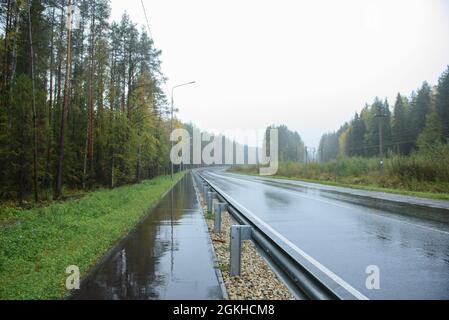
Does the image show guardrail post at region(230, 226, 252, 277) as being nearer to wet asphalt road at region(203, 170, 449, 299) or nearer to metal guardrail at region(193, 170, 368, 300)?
metal guardrail at region(193, 170, 368, 300)

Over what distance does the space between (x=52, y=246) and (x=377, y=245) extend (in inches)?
293

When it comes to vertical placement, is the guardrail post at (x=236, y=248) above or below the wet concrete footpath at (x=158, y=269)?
above

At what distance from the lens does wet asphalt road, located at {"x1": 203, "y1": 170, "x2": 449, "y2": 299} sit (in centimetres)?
566

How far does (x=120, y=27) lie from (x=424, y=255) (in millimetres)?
33472

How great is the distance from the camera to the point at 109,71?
3362 centimetres

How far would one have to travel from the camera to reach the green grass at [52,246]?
18.4 ft

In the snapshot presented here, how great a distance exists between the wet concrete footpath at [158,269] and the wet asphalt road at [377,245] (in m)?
2.26

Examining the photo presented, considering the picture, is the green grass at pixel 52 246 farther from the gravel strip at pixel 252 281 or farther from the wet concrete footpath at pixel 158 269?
the gravel strip at pixel 252 281

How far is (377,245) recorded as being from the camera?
8477mm

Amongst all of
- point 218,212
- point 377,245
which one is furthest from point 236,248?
point 218,212

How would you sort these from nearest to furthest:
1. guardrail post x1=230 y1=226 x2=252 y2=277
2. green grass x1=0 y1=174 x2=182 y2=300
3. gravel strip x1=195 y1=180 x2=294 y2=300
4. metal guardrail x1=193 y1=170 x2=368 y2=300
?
1. metal guardrail x1=193 y1=170 x2=368 y2=300
2. gravel strip x1=195 y1=180 x2=294 y2=300
3. green grass x1=0 y1=174 x2=182 y2=300
4. guardrail post x1=230 y1=226 x2=252 y2=277

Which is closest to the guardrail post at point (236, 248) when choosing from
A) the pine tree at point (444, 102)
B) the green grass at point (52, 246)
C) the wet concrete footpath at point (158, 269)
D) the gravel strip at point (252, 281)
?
the gravel strip at point (252, 281)

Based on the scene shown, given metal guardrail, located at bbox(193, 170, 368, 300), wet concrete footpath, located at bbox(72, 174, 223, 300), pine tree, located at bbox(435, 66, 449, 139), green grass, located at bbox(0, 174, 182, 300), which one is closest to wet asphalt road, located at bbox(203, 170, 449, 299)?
metal guardrail, located at bbox(193, 170, 368, 300)

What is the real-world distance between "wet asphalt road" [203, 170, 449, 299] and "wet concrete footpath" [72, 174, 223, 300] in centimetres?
226
